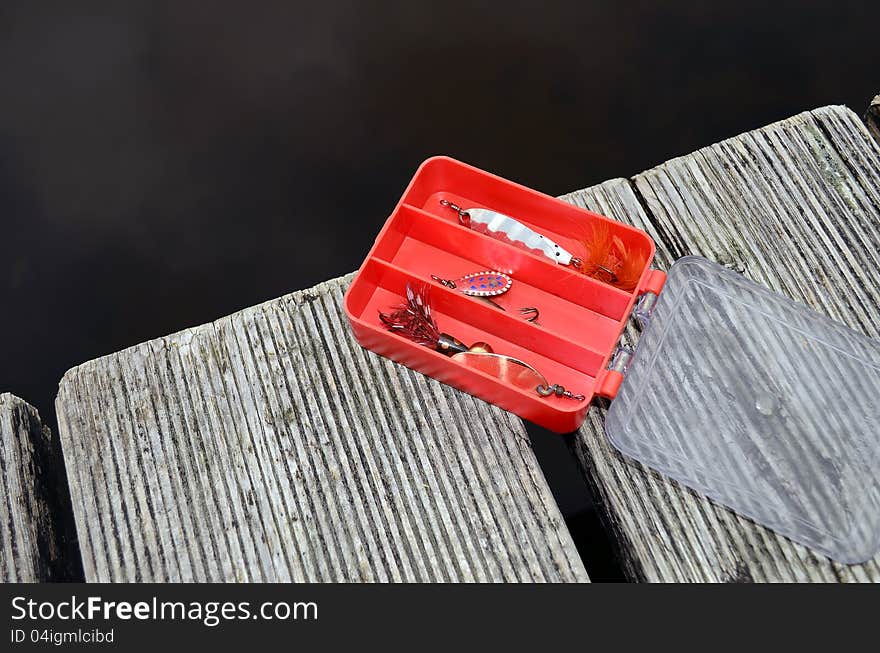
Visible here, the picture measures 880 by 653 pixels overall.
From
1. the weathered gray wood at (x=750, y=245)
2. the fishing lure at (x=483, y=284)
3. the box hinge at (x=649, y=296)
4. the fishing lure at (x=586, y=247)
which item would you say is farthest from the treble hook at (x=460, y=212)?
the box hinge at (x=649, y=296)

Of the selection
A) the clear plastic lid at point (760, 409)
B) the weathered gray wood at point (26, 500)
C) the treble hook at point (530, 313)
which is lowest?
the weathered gray wood at point (26, 500)

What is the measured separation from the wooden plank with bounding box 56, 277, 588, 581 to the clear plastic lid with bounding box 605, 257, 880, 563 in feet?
0.79

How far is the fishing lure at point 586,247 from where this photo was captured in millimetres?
1565

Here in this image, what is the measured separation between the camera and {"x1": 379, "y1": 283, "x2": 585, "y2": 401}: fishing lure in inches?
58.7

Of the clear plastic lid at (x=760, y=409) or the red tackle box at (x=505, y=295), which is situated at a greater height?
the red tackle box at (x=505, y=295)

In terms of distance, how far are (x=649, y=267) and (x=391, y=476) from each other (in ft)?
1.94

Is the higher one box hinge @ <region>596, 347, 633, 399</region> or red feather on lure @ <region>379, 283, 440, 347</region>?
red feather on lure @ <region>379, 283, 440, 347</region>

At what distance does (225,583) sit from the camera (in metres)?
1.42

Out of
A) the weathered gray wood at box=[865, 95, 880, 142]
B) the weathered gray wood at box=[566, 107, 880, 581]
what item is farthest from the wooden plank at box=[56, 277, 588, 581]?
the weathered gray wood at box=[865, 95, 880, 142]

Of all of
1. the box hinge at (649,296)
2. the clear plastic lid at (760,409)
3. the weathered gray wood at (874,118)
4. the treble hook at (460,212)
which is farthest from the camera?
the weathered gray wood at (874,118)

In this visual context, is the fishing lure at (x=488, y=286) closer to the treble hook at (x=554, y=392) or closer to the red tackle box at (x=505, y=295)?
the red tackle box at (x=505, y=295)

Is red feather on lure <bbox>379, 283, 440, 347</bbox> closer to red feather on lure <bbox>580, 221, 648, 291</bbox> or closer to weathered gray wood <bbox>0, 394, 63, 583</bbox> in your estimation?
red feather on lure <bbox>580, 221, 648, 291</bbox>

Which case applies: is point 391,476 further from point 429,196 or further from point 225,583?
point 429,196

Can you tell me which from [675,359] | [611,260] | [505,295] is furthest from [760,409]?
[505,295]
